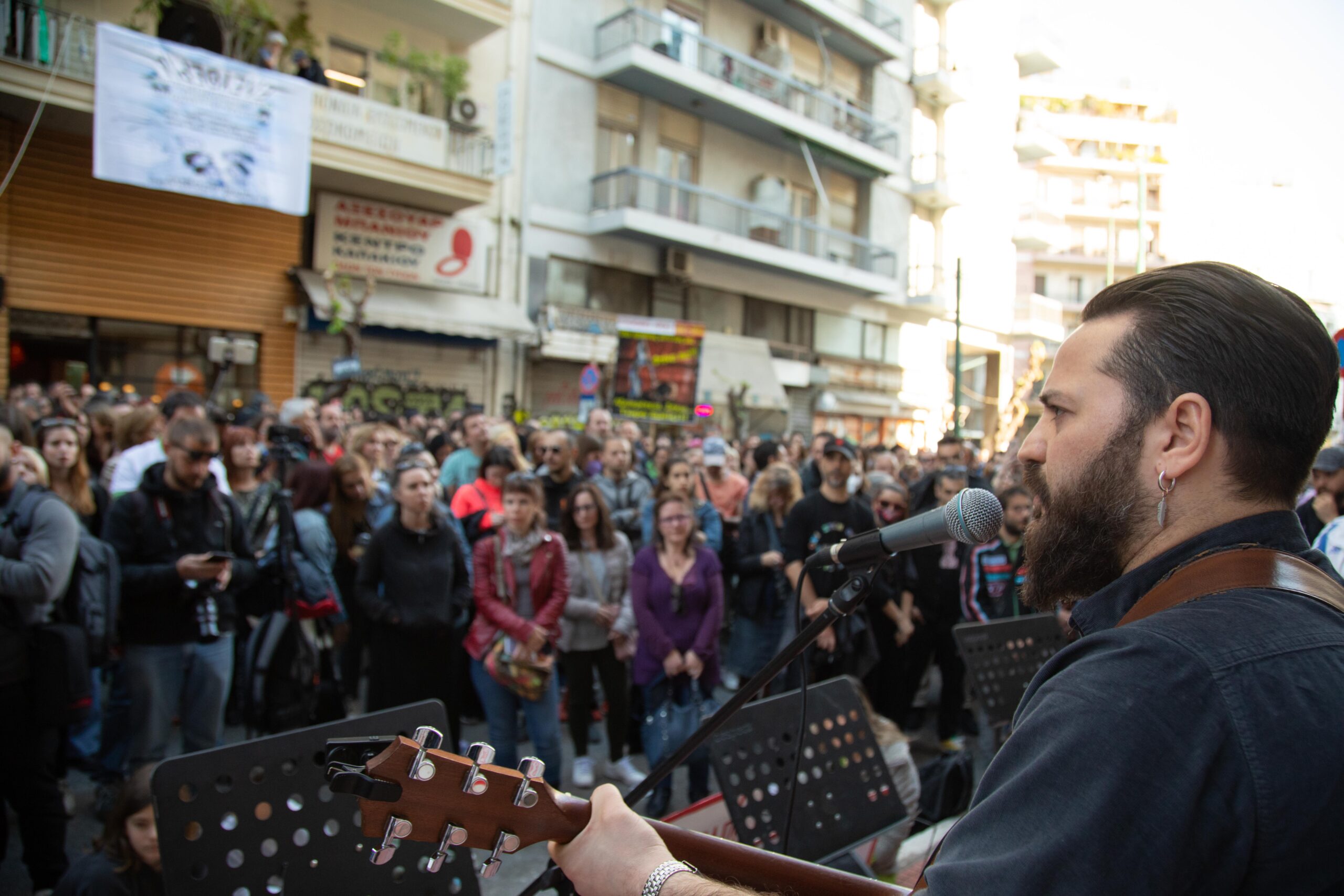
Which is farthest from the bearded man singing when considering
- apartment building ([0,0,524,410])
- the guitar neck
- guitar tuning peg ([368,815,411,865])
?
apartment building ([0,0,524,410])

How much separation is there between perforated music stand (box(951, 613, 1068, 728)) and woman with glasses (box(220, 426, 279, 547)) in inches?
154

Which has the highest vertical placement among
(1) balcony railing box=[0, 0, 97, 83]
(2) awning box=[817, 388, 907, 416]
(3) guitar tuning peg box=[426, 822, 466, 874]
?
(1) balcony railing box=[0, 0, 97, 83]

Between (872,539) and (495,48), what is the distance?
52.1 feet

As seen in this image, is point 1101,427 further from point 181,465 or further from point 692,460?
point 692,460

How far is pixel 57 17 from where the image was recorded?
9914 mm

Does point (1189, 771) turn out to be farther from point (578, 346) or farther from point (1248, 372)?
point (578, 346)

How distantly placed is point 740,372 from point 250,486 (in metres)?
15.5

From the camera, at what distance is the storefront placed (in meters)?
10.8

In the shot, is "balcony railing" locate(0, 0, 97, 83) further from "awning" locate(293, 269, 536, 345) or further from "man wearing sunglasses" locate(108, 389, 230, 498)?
"man wearing sunglasses" locate(108, 389, 230, 498)

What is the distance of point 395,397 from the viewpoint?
561 inches

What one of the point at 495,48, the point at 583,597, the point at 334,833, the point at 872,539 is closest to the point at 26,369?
the point at 495,48

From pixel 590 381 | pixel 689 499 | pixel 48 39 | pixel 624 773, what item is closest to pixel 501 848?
pixel 624 773

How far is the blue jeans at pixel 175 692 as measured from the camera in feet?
13.1

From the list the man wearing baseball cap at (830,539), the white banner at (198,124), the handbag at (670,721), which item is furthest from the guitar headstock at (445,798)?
the white banner at (198,124)
